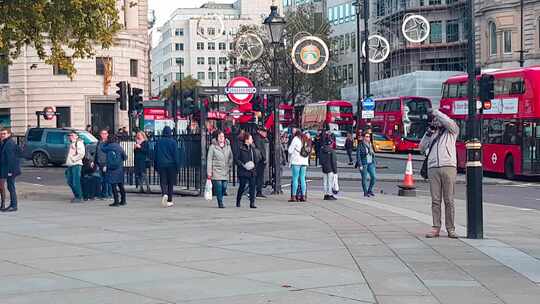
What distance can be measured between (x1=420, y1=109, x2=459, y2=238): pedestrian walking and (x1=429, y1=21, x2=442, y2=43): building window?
65266 millimetres

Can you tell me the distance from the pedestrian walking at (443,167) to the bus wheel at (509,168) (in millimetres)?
20407

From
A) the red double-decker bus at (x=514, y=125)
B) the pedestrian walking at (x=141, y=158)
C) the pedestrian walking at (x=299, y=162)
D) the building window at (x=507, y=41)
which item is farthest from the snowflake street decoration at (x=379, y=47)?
the building window at (x=507, y=41)

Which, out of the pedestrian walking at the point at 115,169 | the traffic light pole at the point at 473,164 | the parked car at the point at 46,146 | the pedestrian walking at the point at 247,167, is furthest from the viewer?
the parked car at the point at 46,146

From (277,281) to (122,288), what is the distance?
1654mm

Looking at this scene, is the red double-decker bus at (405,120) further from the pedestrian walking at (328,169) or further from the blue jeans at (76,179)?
the blue jeans at (76,179)

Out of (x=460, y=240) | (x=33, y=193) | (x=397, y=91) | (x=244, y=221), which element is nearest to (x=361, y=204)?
(x=244, y=221)

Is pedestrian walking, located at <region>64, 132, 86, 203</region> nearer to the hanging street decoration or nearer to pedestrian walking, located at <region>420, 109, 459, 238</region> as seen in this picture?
→ the hanging street decoration

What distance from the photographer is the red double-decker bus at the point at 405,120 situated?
2291 inches

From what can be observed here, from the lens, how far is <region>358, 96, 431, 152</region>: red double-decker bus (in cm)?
5819

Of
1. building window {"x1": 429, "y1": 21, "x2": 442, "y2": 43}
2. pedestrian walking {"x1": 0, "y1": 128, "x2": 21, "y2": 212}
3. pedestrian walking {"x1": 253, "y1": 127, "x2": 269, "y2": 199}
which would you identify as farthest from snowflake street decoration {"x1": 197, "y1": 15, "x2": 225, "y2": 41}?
building window {"x1": 429, "y1": 21, "x2": 442, "y2": 43}

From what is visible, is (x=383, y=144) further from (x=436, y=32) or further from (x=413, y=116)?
(x=436, y=32)

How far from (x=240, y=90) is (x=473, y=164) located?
894cm

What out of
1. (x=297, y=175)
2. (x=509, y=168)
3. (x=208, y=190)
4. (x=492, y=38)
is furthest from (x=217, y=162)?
(x=492, y=38)

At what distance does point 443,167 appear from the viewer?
1317cm
